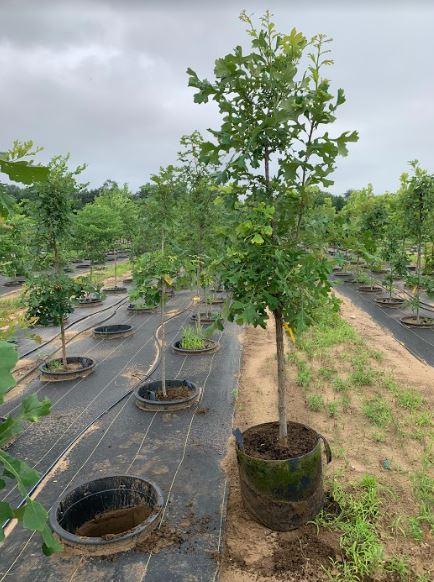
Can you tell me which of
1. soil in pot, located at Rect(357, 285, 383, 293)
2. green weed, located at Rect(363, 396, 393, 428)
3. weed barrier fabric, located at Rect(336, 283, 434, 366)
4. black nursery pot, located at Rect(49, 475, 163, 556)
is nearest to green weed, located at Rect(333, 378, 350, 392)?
green weed, located at Rect(363, 396, 393, 428)

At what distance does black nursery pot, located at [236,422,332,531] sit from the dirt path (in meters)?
0.09

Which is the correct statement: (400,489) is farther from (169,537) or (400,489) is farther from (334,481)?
(169,537)

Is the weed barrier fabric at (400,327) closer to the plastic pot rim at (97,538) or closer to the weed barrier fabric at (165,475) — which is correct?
the weed barrier fabric at (165,475)

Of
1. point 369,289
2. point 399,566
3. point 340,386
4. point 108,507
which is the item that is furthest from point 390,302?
point 108,507

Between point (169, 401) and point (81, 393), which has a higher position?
point (169, 401)

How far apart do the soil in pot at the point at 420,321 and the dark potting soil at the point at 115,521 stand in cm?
864

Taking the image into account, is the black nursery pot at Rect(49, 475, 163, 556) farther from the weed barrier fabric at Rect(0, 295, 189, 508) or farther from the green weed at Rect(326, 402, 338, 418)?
the green weed at Rect(326, 402, 338, 418)

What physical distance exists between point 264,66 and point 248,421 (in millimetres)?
4035

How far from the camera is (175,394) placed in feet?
21.3

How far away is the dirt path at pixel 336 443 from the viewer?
3371 millimetres

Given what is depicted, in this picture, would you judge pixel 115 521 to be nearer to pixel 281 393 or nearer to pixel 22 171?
pixel 281 393

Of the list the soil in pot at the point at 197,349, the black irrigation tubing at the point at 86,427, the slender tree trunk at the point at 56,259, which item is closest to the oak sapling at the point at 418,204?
the soil in pot at the point at 197,349

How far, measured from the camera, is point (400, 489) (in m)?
4.21

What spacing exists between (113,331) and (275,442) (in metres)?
7.07
